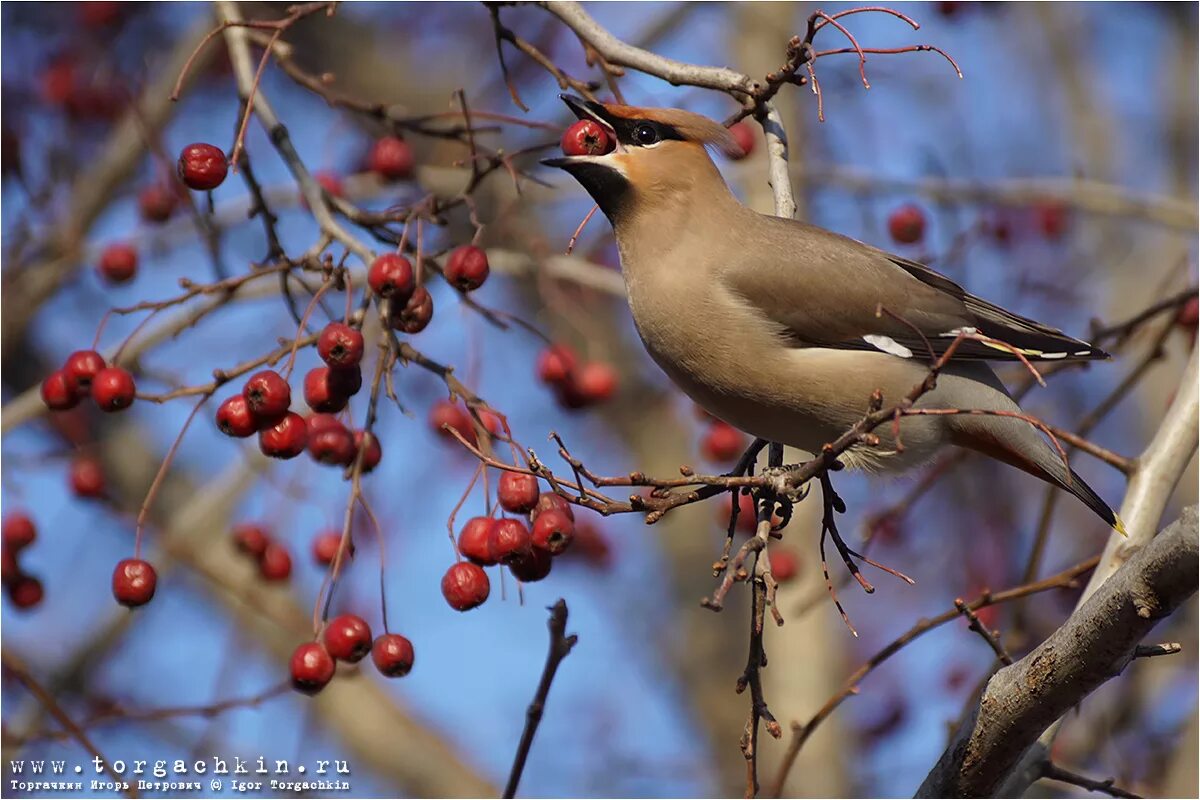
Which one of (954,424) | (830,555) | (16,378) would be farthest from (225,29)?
(830,555)

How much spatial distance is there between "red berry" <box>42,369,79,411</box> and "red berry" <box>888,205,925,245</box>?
2797 millimetres

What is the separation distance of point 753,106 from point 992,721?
1461 mm

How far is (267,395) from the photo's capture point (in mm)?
2949

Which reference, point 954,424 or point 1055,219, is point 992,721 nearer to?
point 954,424

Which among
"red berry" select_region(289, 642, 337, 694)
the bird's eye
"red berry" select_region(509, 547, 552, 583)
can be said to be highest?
the bird's eye

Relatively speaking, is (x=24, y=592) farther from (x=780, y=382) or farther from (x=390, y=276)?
(x=780, y=382)

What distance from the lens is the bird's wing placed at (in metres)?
3.48

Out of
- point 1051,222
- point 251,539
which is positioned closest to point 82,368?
point 251,539

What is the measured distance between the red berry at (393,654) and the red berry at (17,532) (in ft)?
4.47

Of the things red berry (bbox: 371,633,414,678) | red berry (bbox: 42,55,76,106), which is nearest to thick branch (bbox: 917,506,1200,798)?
red berry (bbox: 371,633,414,678)

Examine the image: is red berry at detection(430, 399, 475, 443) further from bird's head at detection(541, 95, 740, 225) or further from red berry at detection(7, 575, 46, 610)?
red berry at detection(7, 575, 46, 610)

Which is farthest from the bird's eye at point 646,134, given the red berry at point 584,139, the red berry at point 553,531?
the red berry at point 553,531

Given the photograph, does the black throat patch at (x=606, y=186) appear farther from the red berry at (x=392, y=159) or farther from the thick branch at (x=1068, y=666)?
the thick branch at (x=1068, y=666)

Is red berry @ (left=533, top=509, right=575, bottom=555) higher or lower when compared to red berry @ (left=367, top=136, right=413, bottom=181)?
lower
